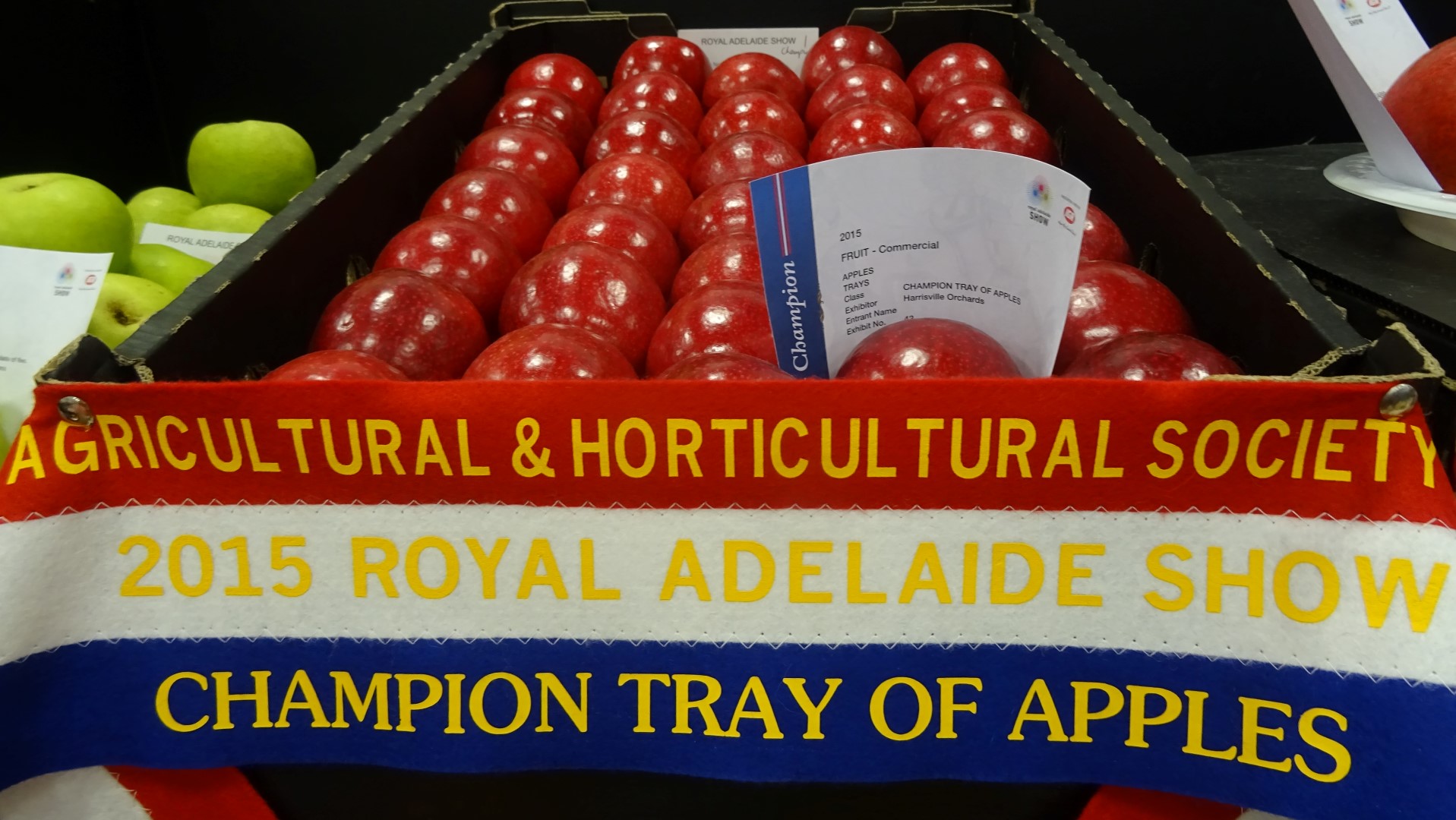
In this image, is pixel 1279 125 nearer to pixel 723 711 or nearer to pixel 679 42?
pixel 679 42

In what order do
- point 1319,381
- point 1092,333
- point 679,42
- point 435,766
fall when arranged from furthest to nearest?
point 679,42, point 1092,333, point 435,766, point 1319,381

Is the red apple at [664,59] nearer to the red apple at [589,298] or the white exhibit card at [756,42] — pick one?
the white exhibit card at [756,42]

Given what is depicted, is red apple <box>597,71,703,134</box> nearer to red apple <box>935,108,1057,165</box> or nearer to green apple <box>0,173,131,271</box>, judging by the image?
red apple <box>935,108,1057,165</box>

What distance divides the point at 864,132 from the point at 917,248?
0.77 m

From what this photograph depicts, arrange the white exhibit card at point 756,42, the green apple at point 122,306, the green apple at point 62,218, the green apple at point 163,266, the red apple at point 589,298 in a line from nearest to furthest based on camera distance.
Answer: the red apple at point 589,298, the green apple at point 122,306, the green apple at point 62,218, the green apple at point 163,266, the white exhibit card at point 756,42

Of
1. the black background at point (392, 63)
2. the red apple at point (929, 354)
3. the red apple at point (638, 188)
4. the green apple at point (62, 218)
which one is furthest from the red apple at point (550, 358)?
the black background at point (392, 63)

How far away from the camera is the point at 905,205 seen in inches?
31.4

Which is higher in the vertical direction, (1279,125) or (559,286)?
(559,286)

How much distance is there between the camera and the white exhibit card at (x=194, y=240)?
4.99 ft

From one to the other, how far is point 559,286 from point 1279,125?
6.27 ft

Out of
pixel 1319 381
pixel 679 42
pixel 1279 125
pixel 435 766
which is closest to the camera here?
pixel 1319 381

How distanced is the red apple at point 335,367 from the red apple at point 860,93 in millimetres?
1081

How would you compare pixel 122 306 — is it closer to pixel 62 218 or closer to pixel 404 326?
pixel 62 218

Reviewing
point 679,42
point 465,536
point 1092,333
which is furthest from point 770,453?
point 679,42
